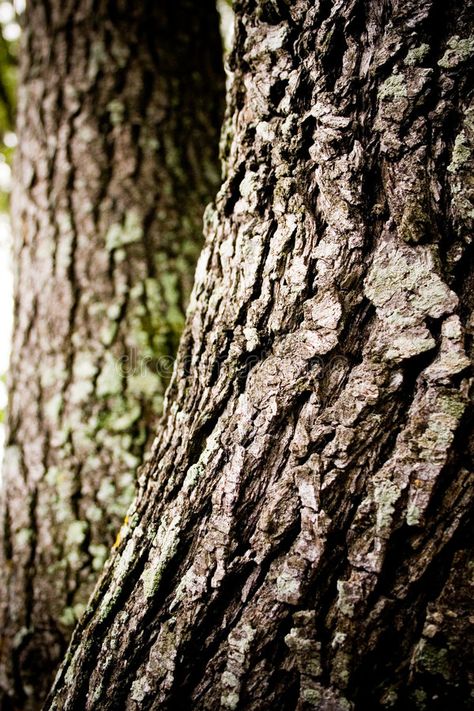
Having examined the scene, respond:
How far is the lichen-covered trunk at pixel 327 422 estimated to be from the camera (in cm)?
88

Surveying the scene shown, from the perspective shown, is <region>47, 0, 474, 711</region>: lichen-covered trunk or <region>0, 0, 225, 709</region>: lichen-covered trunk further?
<region>0, 0, 225, 709</region>: lichen-covered trunk

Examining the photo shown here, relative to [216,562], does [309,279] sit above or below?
above

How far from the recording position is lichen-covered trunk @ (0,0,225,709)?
67.5 inches

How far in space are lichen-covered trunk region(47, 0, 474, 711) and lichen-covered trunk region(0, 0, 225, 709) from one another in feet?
2.07

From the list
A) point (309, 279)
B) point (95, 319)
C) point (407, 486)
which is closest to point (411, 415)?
point (407, 486)

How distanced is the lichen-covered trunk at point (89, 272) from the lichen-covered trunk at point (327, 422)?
630 millimetres

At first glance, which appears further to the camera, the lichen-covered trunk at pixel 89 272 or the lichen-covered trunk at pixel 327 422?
the lichen-covered trunk at pixel 89 272

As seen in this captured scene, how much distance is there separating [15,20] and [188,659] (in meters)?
4.20

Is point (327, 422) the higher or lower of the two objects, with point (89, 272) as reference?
lower

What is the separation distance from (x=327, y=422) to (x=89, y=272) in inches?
53.9

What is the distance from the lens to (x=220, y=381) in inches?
43.6

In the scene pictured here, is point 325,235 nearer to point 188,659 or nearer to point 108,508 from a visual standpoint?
point 188,659

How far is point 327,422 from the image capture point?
97 cm

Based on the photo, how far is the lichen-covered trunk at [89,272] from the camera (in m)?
1.71
